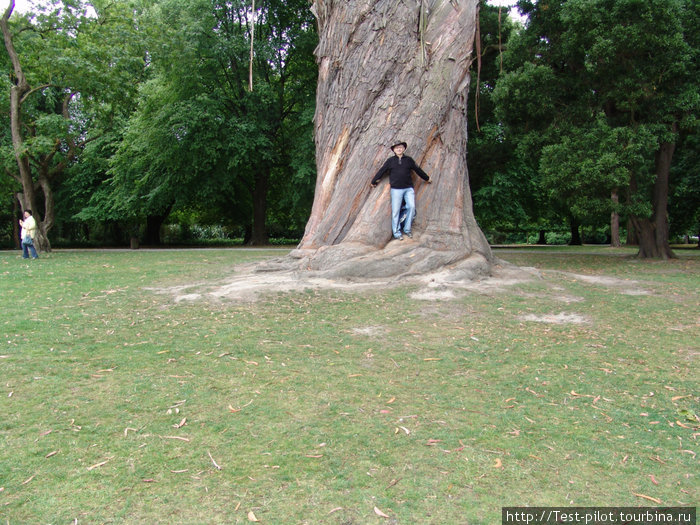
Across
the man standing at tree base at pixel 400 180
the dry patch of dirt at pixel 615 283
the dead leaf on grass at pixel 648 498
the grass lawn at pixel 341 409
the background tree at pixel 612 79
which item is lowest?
the dead leaf on grass at pixel 648 498

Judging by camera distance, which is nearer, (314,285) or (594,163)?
(314,285)

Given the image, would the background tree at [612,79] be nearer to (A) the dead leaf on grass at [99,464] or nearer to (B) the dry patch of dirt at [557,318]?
(B) the dry patch of dirt at [557,318]

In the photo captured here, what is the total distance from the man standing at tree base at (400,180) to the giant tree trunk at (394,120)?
0.21m

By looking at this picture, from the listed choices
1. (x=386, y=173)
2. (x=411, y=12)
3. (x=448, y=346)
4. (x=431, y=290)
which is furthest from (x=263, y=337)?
(x=411, y=12)

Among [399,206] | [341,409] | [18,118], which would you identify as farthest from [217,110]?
[341,409]

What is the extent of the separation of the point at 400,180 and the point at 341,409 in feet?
21.7

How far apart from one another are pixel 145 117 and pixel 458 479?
25.3 metres

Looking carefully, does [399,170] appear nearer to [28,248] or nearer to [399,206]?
[399,206]

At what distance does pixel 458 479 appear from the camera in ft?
10.5

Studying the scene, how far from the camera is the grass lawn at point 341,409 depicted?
3.01 m

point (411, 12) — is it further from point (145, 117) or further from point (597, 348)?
point (145, 117)

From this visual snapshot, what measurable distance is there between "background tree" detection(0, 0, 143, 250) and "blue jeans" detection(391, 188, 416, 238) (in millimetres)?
14091

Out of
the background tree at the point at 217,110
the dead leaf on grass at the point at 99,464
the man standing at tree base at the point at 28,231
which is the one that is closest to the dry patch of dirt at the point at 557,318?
the dead leaf on grass at the point at 99,464

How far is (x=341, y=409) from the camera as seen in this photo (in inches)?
169
